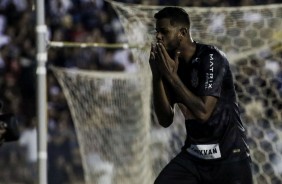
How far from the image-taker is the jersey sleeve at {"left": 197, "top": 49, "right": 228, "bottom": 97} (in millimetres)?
4117

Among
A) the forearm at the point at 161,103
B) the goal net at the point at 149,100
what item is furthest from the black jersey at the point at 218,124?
the goal net at the point at 149,100

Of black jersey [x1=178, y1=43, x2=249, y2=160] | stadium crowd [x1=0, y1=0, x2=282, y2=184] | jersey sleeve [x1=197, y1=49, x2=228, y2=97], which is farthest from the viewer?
stadium crowd [x1=0, y1=0, x2=282, y2=184]

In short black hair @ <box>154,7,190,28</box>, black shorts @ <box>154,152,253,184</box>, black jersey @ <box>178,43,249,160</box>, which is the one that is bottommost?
black shorts @ <box>154,152,253,184</box>

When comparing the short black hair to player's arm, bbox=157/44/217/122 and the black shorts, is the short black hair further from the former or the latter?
the black shorts

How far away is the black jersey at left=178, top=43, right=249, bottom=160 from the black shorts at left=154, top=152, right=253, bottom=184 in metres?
0.05

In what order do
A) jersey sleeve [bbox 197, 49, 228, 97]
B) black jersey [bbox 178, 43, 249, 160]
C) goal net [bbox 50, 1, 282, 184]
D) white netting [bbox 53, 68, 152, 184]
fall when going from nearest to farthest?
1. jersey sleeve [bbox 197, 49, 228, 97]
2. black jersey [bbox 178, 43, 249, 160]
3. goal net [bbox 50, 1, 282, 184]
4. white netting [bbox 53, 68, 152, 184]

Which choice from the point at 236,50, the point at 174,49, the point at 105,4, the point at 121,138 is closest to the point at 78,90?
the point at 121,138

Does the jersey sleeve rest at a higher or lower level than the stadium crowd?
→ higher

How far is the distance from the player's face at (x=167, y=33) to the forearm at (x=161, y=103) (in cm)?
22

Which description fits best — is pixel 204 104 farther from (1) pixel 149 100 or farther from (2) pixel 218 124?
(1) pixel 149 100

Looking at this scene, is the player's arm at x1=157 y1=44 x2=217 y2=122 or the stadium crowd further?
the stadium crowd

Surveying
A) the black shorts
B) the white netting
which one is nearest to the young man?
the black shorts

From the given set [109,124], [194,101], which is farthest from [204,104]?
[109,124]

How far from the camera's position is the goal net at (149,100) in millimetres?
6531
